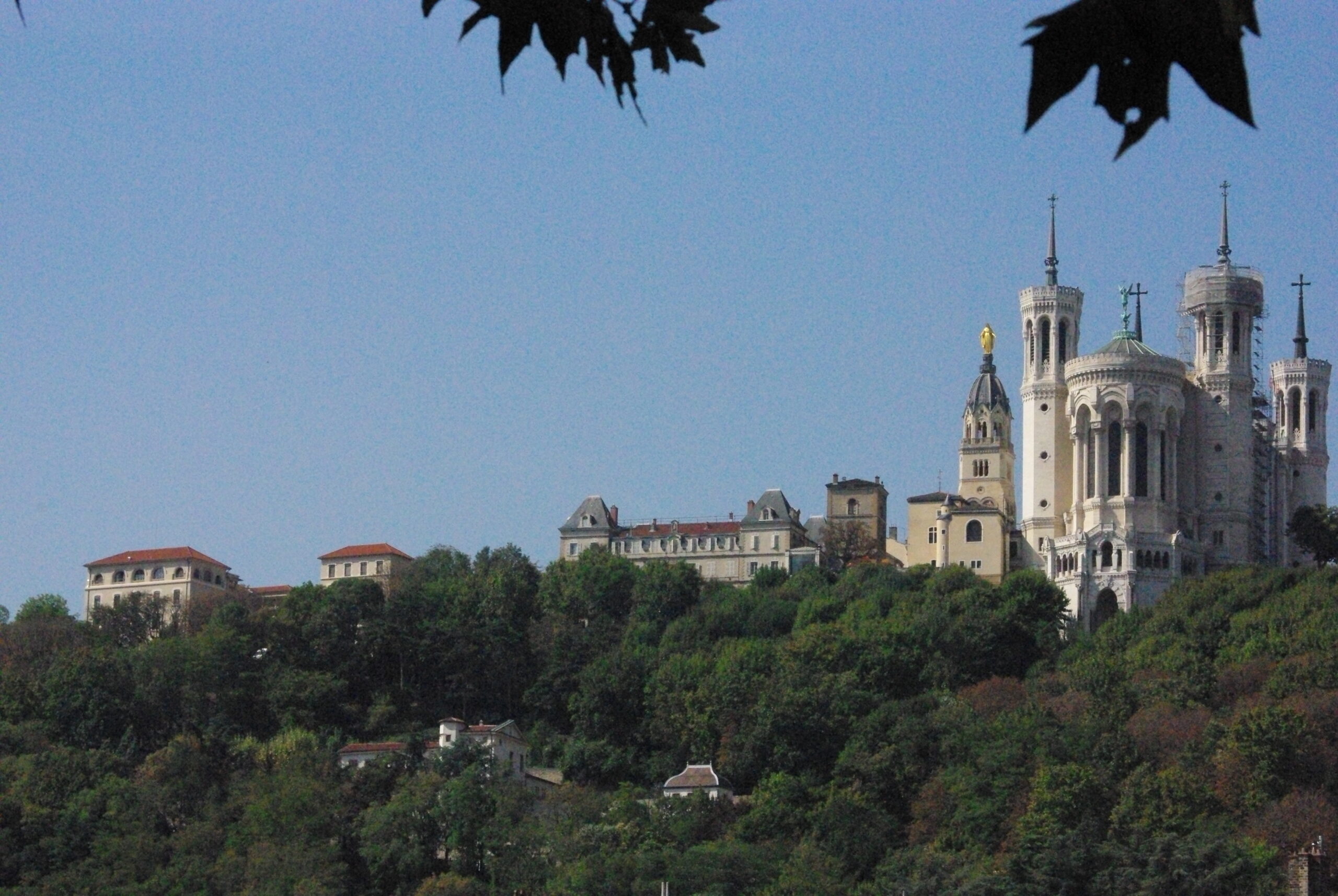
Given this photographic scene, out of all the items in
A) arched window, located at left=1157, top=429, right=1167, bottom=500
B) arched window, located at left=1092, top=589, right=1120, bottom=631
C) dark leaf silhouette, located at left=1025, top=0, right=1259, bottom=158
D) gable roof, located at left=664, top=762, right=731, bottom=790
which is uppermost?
arched window, located at left=1157, top=429, right=1167, bottom=500

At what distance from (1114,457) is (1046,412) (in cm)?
358

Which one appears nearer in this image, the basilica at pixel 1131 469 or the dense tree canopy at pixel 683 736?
the dense tree canopy at pixel 683 736

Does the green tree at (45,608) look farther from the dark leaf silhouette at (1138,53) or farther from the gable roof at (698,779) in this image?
the dark leaf silhouette at (1138,53)

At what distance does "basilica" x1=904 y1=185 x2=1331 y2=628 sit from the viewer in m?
79.6

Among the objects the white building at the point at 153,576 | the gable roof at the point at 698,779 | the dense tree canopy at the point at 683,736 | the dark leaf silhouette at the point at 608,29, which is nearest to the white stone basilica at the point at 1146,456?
the dense tree canopy at the point at 683,736

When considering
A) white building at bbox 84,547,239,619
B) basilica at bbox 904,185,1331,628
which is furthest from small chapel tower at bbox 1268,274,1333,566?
white building at bbox 84,547,239,619

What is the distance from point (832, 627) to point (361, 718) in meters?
15.2

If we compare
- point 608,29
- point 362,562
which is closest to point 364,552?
point 362,562

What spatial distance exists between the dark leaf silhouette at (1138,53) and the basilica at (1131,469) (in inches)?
2964

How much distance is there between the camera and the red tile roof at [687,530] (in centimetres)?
9344

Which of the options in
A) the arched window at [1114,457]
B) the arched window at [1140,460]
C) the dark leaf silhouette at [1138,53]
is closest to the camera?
the dark leaf silhouette at [1138,53]

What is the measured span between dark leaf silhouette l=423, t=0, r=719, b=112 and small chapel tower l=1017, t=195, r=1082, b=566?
76.7m

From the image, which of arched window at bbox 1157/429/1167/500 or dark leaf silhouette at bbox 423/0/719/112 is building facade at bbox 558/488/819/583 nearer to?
arched window at bbox 1157/429/1167/500

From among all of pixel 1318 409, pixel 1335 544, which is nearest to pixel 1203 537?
pixel 1335 544
